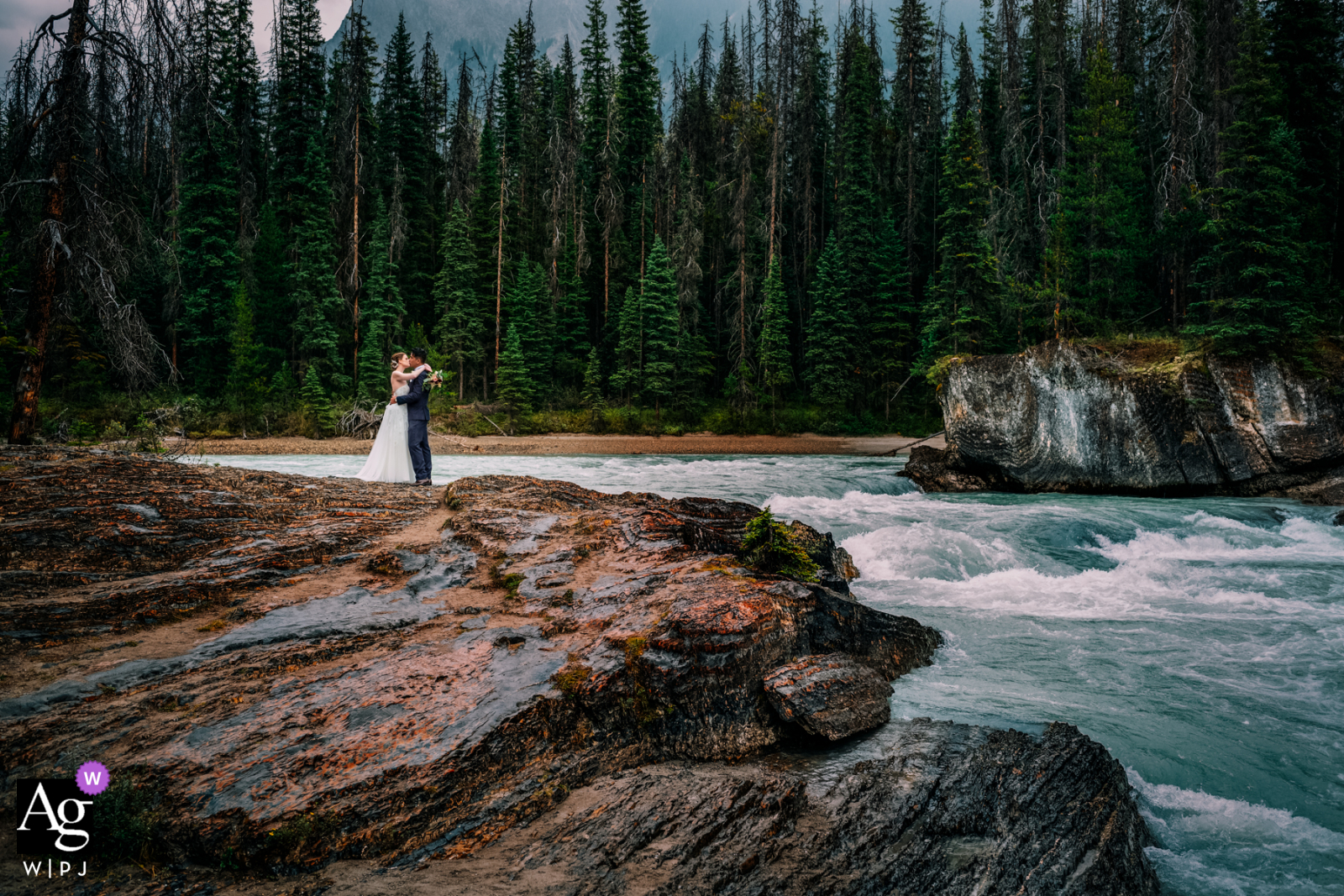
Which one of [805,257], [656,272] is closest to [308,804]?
[656,272]

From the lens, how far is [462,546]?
5.95 m

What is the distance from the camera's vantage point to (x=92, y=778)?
→ 8.57 feet

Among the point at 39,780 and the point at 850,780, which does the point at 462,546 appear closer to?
the point at 39,780

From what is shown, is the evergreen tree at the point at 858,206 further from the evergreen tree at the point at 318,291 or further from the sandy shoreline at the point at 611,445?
the evergreen tree at the point at 318,291

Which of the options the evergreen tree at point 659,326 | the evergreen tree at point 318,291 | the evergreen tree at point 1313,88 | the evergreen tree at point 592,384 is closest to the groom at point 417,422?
the evergreen tree at point 592,384

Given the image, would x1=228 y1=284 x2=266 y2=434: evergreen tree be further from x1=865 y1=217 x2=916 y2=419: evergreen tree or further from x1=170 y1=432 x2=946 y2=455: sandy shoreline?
x1=865 y1=217 x2=916 y2=419: evergreen tree

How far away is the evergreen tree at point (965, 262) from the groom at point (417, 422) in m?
23.1

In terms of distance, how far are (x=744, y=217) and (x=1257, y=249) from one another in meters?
22.9

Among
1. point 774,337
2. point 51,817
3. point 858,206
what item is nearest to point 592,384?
point 774,337

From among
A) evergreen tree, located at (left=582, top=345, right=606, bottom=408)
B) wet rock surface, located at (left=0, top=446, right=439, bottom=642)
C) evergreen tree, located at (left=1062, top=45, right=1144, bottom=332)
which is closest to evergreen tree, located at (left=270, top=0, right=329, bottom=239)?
evergreen tree, located at (left=582, top=345, right=606, bottom=408)

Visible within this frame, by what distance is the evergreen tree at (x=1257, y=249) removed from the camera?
650 inches

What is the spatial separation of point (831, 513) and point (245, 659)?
36.2ft

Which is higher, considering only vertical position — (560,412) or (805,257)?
(805,257)

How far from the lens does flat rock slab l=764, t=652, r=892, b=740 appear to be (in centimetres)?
375
